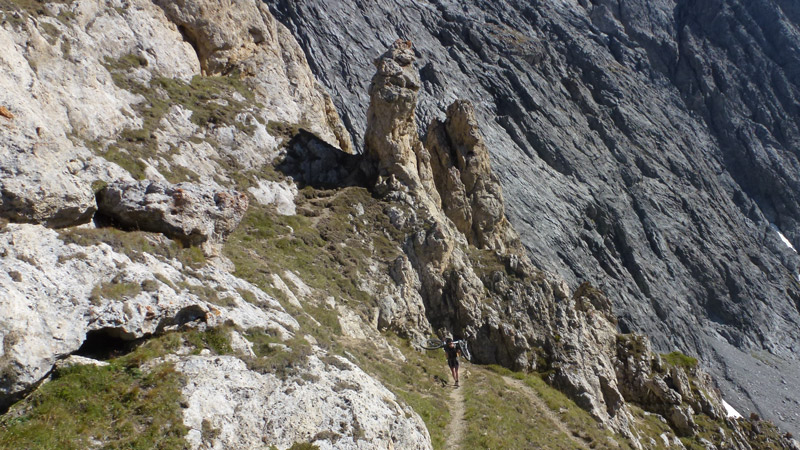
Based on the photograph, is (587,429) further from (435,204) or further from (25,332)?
(25,332)

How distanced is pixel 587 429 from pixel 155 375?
72.7 ft

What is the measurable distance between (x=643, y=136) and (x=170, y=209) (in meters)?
142

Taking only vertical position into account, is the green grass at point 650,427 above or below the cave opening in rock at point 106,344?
above

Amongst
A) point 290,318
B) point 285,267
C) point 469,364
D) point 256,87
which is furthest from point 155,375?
point 256,87

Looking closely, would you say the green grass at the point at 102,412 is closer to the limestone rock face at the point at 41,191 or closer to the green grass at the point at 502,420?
the limestone rock face at the point at 41,191

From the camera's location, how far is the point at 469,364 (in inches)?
1148

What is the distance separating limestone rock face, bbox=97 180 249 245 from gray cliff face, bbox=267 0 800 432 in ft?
232

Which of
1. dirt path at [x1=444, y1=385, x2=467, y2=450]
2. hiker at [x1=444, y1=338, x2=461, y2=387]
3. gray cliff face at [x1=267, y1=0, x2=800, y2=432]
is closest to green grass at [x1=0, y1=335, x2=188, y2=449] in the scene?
dirt path at [x1=444, y1=385, x2=467, y2=450]

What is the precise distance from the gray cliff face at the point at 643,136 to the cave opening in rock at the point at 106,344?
257ft

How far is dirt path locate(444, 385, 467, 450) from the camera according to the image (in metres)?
18.3

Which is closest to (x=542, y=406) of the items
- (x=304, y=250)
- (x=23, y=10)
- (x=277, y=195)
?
(x=304, y=250)

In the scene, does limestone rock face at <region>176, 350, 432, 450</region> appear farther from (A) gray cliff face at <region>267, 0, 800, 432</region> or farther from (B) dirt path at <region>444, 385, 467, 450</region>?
(A) gray cliff face at <region>267, 0, 800, 432</region>

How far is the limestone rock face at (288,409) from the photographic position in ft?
36.6

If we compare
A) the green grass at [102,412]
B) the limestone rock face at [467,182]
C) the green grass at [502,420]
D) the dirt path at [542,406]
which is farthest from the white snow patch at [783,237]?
the green grass at [102,412]
